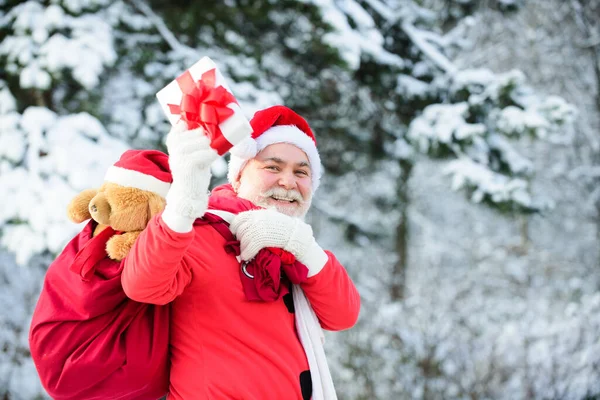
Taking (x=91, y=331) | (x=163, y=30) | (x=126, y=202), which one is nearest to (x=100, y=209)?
Result: (x=126, y=202)

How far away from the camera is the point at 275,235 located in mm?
1728

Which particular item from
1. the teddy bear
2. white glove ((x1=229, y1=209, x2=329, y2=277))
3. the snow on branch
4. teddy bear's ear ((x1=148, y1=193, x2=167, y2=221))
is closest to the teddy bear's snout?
the teddy bear

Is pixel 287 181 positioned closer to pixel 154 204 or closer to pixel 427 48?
pixel 154 204

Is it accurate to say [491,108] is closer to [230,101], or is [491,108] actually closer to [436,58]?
[436,58]

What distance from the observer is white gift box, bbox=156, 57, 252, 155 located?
1.43 m

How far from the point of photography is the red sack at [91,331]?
5.28 feet

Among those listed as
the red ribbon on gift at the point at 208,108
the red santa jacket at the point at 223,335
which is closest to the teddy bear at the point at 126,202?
the red santa jacket at the point at 223,335

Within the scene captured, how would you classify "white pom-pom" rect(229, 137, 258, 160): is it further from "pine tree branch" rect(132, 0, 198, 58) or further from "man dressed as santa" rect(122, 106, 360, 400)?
"pine tree branch" rect(132, 0, 198, 58)

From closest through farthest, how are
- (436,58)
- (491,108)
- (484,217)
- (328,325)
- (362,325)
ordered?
1. (328,325)
2. (491,108)
3. (436,58)
4. (362,325)
5. (484,217)

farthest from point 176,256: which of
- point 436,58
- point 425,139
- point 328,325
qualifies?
point 436,58

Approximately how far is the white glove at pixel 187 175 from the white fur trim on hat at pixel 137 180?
0.27 meters

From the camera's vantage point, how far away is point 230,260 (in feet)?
5.78

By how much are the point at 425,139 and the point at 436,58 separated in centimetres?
88

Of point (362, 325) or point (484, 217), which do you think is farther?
point (484, 217)
